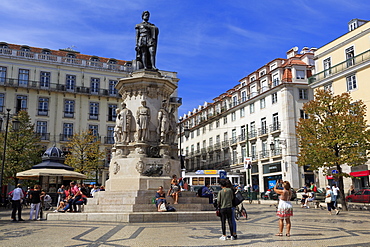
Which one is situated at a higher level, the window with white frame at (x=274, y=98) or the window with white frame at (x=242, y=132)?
the window with white frame at (x=274, y=98)

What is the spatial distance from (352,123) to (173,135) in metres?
12.7

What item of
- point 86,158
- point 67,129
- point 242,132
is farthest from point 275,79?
point 67,129

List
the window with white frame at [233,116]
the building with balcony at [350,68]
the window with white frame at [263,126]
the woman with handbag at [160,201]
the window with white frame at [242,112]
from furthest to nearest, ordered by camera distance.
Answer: the window with white frame at [233,116] → the window with white frame at [242,112] → the window with white frame at [263,126] → the building with balcony at [350,68] → the woman with handbag at [160,201]

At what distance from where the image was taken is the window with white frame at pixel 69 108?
158 feet

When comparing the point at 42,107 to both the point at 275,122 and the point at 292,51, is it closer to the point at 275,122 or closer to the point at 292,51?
the point at 275,122

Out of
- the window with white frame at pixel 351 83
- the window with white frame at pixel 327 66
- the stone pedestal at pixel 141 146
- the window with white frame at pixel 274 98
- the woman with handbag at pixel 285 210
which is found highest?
the window with white frame at pixel 327 66

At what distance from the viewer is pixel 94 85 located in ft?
165

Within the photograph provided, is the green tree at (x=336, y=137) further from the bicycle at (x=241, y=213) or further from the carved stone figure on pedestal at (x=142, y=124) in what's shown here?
the carved stone figure on pedestal at (x=142, y=124)

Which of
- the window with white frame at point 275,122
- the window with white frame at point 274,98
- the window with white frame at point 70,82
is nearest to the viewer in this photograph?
the window with white frame at point 275,122

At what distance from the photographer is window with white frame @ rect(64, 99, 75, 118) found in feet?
158

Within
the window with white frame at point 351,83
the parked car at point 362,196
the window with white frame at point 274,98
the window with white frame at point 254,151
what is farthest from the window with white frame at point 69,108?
the parked car at point 362,196

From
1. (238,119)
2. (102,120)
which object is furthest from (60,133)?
(238,119)

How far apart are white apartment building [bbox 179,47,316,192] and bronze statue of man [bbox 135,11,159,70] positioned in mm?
20308

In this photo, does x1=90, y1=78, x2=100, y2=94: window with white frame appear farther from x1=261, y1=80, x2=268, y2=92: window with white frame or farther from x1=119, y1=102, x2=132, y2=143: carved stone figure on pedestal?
x1=119, y1=102, x2=132, y2=143: carved stone figure on pedestal
